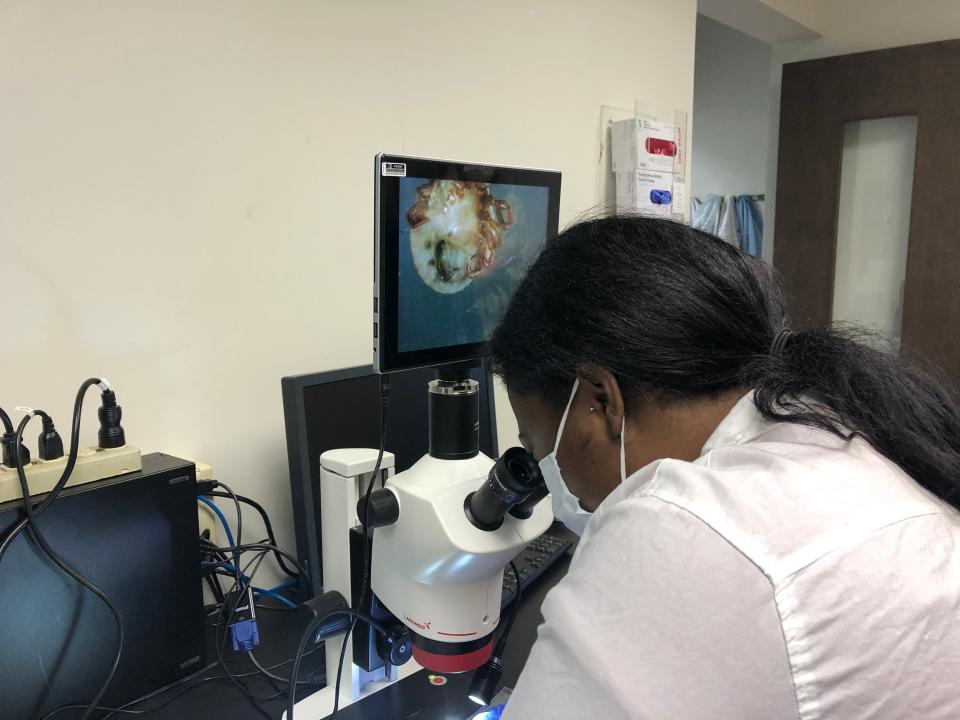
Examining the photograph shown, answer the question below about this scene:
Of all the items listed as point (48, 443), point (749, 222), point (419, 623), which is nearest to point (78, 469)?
point (48, 443)

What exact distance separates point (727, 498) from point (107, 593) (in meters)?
0.74

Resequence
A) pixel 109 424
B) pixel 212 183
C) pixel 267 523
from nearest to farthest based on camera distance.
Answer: pixel 109 424, pixel 212 183, pixel 267 523

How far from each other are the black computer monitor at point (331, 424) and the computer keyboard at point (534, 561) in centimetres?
25

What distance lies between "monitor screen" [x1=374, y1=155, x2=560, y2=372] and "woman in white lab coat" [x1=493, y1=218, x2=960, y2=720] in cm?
11

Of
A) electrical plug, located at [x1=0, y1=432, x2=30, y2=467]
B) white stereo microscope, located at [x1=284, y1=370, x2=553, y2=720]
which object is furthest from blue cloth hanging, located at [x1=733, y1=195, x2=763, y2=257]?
electrical plug, located at [x1=0, y1=432, x2=30, y2=467]

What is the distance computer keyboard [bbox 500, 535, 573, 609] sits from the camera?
1140 mm

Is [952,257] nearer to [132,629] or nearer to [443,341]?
[443,341]

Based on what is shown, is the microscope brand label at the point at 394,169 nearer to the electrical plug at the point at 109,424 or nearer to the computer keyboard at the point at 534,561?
the electrical plug at the point at 109,424

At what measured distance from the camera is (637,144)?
183 centimetres

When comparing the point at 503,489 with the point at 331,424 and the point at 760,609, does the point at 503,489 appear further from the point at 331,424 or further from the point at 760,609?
the point at 331,424

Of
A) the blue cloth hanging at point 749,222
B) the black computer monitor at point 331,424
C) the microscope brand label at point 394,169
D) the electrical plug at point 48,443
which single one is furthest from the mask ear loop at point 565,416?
the blue cloth hanging at point 749,222

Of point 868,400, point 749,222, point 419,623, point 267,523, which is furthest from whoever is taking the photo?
point 749,222

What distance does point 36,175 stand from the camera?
943 millimetres

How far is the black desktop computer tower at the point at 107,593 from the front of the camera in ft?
2.64
